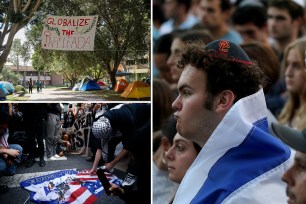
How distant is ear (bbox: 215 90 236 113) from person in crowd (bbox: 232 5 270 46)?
227 centimetres

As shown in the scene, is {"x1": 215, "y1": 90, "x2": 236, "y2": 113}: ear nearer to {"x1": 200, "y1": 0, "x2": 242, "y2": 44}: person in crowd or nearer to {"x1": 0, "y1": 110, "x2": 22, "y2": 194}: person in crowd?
{"x1": 200, "y1": 0, "x2": 242, "y2": 44}: person in crowd

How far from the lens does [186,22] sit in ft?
11.5

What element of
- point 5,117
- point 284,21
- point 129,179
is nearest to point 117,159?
point 129,179

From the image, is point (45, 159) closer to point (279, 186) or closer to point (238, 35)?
point (238, 35)

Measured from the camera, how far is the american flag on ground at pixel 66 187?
11.0 feet

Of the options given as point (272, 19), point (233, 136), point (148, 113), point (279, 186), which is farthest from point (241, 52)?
point (272, 19)

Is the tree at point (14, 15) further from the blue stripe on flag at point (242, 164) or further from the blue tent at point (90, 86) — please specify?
the blue stripe on flag at point (242, 164)

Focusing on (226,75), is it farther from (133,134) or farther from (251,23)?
(251,23)

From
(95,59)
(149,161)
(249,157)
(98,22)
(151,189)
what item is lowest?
(151,189)

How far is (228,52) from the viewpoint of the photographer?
4.40 ft

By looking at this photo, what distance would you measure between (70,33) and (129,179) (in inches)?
51.2

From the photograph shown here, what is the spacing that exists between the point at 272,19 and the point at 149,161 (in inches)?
62.1

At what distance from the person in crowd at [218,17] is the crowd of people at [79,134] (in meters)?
0.89

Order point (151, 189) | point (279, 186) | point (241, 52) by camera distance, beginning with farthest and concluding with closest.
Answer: point (151, 189)
point (241, 52)
point (279, 186)
